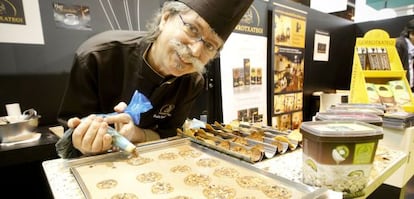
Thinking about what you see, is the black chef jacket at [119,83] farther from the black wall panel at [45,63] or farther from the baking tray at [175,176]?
the black wall panel at [45,63]

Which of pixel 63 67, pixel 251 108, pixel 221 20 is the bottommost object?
pixel 251 108

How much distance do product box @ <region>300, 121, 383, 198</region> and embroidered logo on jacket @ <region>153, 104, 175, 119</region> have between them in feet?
2.16

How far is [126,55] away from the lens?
3.38 feet

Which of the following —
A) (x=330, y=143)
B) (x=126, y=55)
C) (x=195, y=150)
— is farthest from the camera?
(x=126, y=55)

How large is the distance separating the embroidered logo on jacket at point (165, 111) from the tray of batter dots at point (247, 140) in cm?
17

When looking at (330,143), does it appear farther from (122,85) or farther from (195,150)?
(122,85)

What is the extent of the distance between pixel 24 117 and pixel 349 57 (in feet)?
12.0

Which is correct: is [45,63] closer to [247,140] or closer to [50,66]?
[50,66]

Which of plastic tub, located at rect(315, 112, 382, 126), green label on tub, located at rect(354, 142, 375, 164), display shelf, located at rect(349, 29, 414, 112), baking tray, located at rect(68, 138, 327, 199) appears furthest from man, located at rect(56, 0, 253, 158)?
display shelf, located at rect(349, 29, 414, 112)

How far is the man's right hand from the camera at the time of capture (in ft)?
2.05

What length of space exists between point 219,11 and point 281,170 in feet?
1.82

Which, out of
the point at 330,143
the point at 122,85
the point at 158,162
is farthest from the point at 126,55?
the point at 330,143

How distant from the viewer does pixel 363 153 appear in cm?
50

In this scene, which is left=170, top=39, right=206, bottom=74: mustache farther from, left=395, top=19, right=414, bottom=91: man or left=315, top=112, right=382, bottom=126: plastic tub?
left=395, top=19, right=414, bottom=91: man
